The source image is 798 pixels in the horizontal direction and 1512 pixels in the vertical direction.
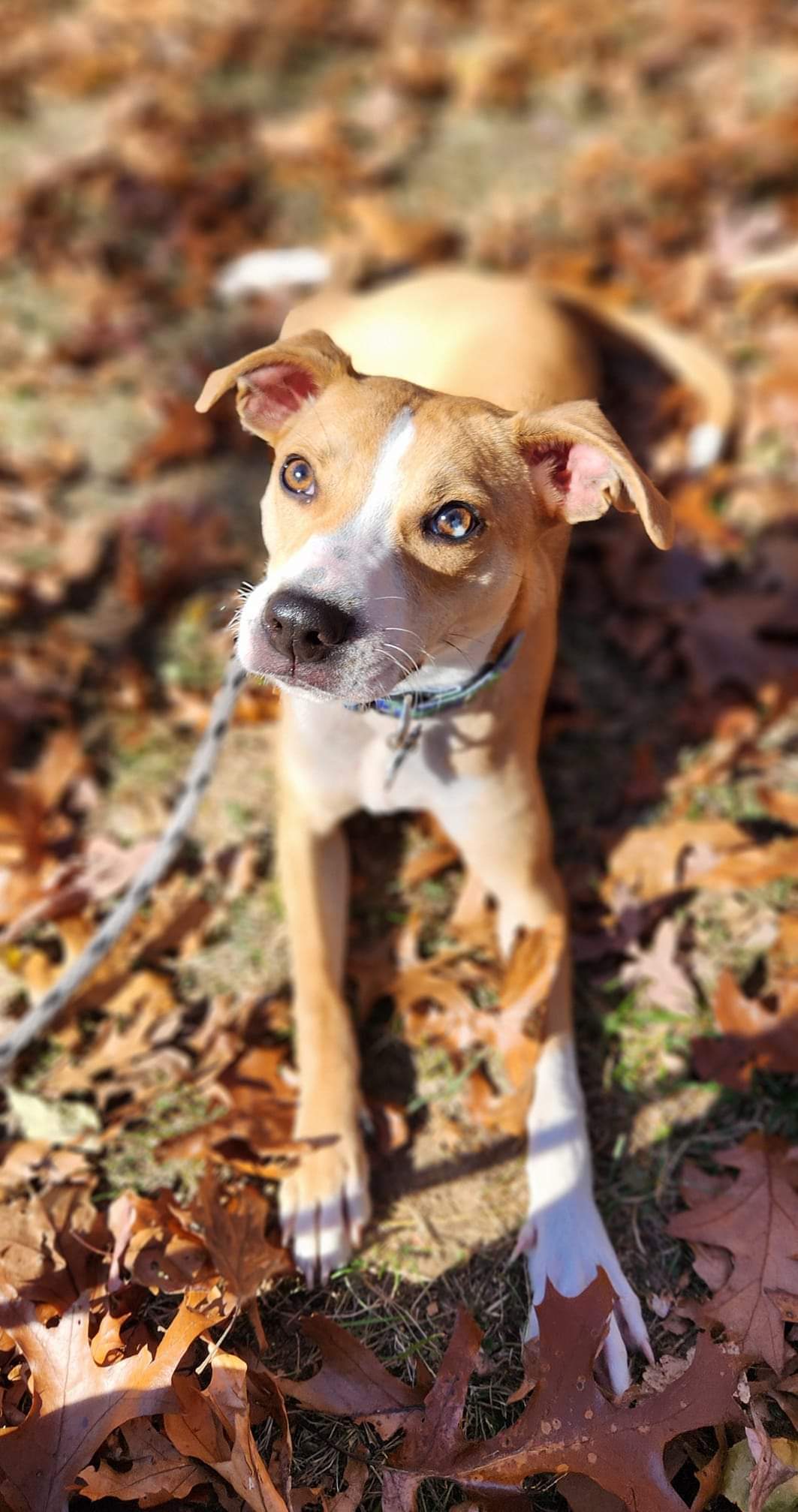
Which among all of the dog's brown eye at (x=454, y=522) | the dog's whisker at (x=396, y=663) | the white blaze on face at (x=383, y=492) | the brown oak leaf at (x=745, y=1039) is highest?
the white blaze on face at (x=383, y=492)

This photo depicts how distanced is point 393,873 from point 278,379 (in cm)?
183

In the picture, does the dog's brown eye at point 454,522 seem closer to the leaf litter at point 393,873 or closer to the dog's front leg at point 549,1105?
the dog's front leg at point 549,1105

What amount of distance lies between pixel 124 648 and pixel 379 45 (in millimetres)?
5767

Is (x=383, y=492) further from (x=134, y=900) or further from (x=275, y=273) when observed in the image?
(x=275, y=273)

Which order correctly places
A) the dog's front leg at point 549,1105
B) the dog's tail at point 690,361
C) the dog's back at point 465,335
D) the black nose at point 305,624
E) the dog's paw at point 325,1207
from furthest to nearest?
the dog's tail at point 690,361 → the dog's back at point 465,335 → the dog's paw at point 325,1207 → the dog's front leg at point 549,1105 → the black nose at point 305,624

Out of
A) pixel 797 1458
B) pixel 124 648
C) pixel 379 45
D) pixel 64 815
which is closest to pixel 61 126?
pixel 379 45

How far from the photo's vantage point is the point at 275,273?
579 centimetres

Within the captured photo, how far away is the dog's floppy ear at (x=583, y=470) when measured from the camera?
2473 millimetres

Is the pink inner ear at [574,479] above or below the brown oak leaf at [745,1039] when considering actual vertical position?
above

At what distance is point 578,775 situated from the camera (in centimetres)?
419

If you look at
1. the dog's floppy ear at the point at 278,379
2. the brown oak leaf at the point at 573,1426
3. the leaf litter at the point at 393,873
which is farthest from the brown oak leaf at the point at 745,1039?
the dog's floppy ear at the point at 278,379

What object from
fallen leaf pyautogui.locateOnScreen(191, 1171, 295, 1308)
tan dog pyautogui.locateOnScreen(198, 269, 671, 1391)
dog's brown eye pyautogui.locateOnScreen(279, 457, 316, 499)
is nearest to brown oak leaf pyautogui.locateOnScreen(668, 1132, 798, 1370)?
tan dog pyautogui.locateOnScreen(198, 269, 671, 1391)

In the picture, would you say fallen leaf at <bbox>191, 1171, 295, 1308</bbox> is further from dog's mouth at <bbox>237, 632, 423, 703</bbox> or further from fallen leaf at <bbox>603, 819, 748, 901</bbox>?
fallen leaf at <bbox>603, 819, 748, 901</bbox>

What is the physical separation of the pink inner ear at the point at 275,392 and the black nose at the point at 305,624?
733 millimetres
